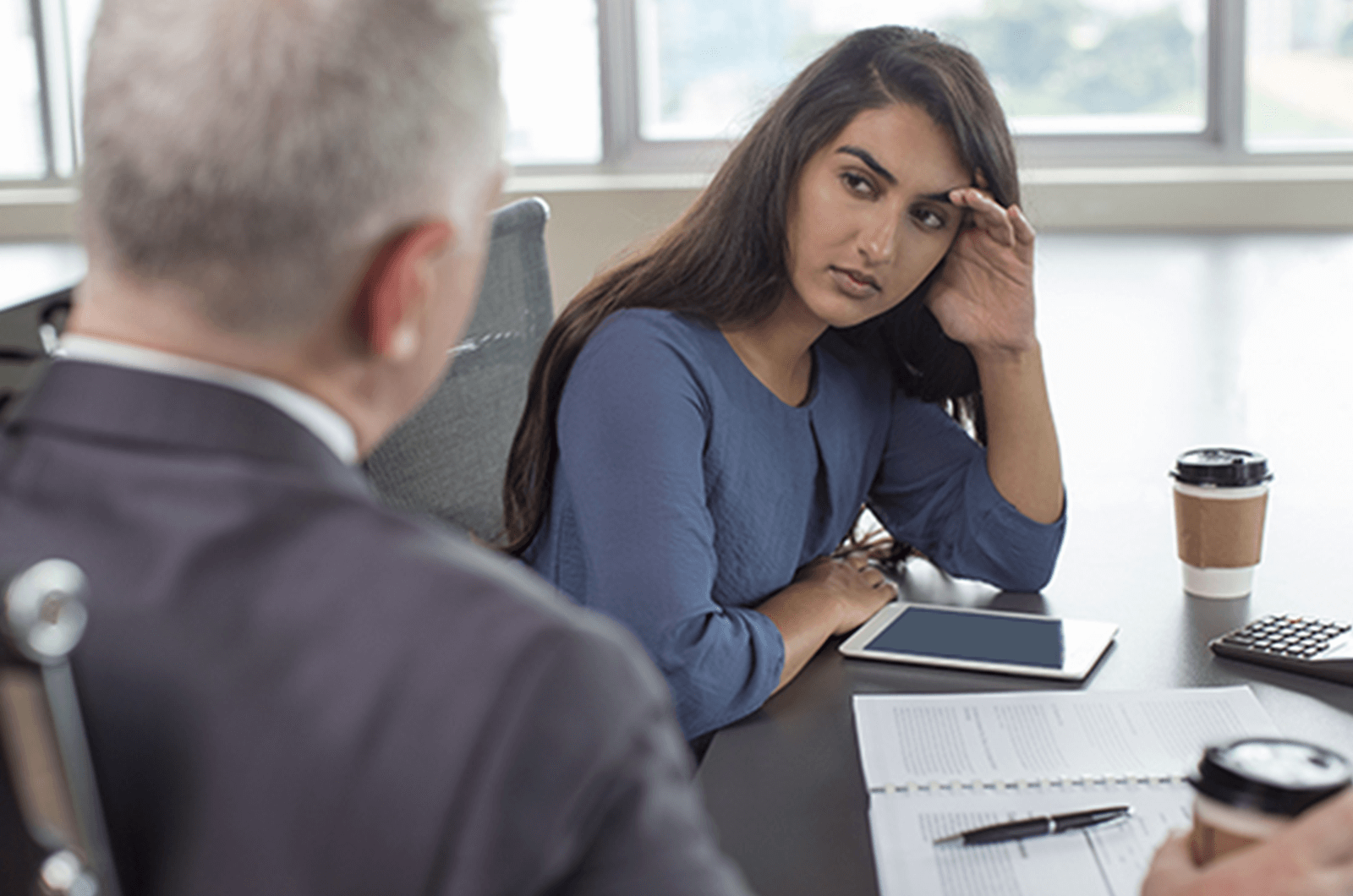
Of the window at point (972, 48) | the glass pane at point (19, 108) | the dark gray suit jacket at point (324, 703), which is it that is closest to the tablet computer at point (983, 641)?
the dark gray suit jacket at point (324, 703)

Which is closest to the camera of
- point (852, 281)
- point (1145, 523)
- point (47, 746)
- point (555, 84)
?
point (47, 746)

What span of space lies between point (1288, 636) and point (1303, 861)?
25.6 inches

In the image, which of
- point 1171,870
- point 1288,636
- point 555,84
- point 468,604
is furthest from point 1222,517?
point 555,84

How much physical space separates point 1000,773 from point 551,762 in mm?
615

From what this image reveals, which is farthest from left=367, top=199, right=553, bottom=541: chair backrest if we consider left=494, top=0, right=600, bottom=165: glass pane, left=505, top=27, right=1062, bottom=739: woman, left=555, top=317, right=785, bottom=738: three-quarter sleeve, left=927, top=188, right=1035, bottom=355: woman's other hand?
left=494, top=0, right=600, bottom=165: glass pane

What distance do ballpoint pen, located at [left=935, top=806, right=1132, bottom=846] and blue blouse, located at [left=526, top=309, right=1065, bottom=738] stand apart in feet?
0.98

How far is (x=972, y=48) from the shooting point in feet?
15.4

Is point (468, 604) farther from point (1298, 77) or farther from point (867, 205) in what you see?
point (1298, 77)

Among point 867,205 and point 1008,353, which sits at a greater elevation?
point 867,205

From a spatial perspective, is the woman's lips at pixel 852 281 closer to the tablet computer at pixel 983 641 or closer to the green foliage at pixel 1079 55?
the tablet computer at pixel 983 641

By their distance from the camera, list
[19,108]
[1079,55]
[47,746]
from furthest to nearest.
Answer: [19,108]
[1079,55]
[47,746]

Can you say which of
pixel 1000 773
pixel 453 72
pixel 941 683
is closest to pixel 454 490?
pixel 941 683

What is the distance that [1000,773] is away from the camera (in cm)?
103

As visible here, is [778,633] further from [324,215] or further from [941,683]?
[324,215]
